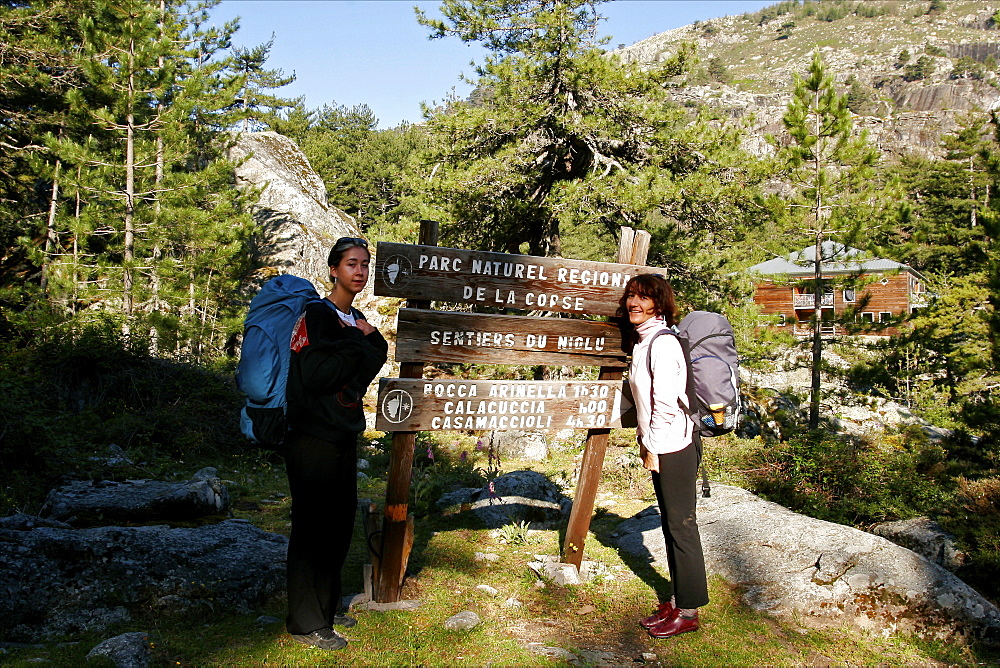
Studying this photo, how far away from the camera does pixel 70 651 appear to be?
3.07 m

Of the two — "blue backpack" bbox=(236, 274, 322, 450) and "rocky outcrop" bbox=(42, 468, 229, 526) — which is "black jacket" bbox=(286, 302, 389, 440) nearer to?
"blue backpack" bbox=(236, 274, 322, 450)

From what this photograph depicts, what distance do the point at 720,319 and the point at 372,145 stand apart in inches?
1967

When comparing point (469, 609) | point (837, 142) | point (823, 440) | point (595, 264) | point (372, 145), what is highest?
point (372, 145)

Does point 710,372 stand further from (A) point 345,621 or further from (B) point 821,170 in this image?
(B) point 821,170

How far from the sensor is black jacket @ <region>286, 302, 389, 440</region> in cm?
319

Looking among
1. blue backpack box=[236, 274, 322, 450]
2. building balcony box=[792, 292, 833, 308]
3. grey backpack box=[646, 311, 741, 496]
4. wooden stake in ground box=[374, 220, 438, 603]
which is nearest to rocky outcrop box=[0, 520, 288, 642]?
wooden stake in ground box=[374, 220, 438, 603]

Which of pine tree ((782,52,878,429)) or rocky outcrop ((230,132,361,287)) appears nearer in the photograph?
pine tree ((782,52,878,429))

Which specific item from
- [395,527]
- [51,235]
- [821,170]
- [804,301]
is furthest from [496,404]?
[804,301]

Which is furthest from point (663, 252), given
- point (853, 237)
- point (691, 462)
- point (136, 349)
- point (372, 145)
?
point (372, 145)

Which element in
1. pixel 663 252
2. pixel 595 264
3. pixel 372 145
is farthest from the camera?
pixel 372 145

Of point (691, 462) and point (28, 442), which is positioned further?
point (28, 442)

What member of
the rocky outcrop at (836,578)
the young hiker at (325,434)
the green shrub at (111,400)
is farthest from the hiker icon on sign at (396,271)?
the green shrub at (111,400)

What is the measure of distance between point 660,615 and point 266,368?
2928 mm

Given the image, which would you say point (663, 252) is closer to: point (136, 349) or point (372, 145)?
point (136, 349)
